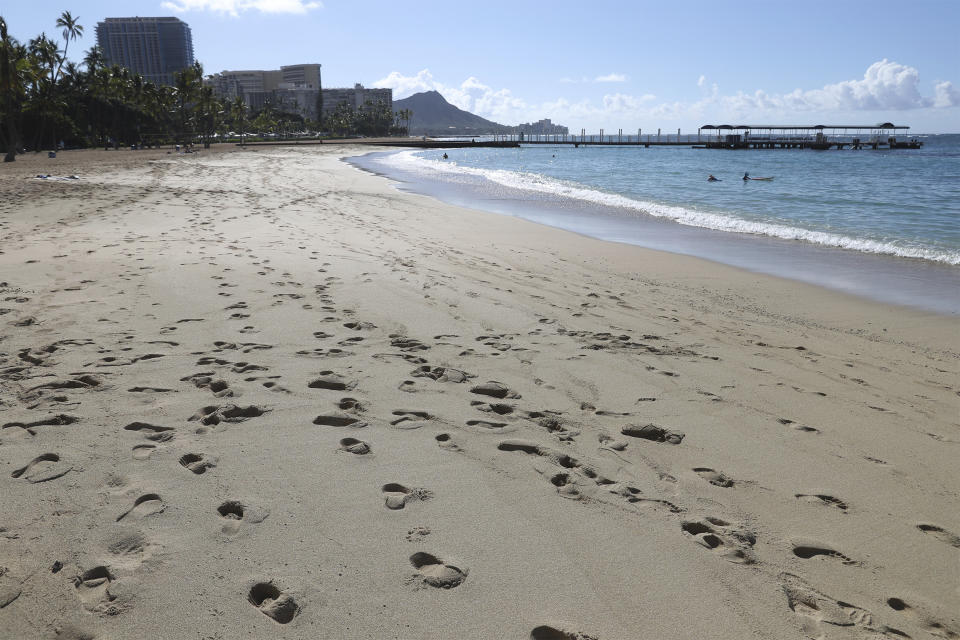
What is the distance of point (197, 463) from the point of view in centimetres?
275

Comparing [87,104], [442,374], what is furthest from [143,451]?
[87,104]

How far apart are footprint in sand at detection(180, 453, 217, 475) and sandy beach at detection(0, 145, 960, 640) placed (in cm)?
2

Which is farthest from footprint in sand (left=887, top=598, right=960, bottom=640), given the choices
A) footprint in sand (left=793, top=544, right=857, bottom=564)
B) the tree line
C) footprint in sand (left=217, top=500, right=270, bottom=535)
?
the tree line

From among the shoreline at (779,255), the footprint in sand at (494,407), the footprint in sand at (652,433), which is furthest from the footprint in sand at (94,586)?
the shoreline at (779,255)

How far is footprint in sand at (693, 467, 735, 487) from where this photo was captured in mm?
2824

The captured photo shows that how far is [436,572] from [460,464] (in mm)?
780

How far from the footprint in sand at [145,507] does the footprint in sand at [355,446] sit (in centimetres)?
85

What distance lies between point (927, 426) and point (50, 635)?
4559mm

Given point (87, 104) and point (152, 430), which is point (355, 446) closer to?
point (152, 430)

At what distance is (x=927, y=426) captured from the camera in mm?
3568

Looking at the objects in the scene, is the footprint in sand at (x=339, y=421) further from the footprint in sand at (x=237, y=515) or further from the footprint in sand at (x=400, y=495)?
the footprint in sand at (x=237, y=515)

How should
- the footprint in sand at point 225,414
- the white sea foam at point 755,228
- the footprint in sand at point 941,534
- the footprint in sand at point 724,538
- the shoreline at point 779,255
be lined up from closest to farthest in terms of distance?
the footprint in sand at point 724,538 < the footprint in sand at point 941,534 < the footprint in sand at point 225,414 < the shoreline at point 779,255 < the white sea foam at point 755,228

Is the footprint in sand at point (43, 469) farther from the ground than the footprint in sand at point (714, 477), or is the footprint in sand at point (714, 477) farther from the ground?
the footprint in sand at point (43, 469)

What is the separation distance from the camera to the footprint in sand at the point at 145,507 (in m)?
2.36
